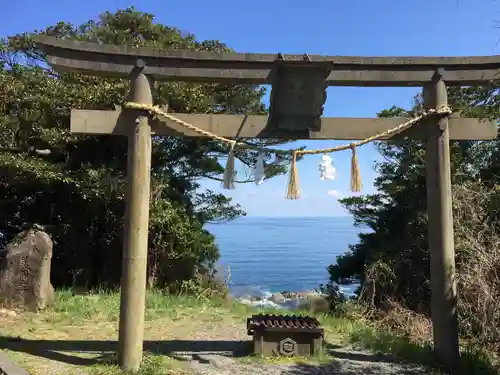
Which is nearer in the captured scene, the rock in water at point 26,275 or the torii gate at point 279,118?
the torii gate at point 279,118

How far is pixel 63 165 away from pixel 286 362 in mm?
6911

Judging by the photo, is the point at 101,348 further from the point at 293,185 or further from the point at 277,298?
the point at 277,298

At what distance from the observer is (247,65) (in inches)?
193

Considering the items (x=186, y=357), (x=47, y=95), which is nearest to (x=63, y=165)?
(x=47, y=95)

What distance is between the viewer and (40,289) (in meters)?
7.77

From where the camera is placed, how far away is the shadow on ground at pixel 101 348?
5.05 metres

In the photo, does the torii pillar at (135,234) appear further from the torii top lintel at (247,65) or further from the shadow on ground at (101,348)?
the shadow on ground at (101,348)

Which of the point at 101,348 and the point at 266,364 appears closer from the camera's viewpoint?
the point at 266,364

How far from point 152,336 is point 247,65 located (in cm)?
381

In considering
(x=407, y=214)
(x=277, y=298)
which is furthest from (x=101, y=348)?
(x=277, y=298)

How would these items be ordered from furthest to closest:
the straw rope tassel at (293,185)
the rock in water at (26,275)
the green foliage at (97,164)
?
the green foliage at (97,164) < the rock in water at (26,275) < the straw rope tassel at (293,185)

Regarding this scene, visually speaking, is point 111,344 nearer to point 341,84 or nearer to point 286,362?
point 286,362

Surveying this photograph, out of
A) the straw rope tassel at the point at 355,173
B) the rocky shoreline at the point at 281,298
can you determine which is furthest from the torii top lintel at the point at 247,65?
the rocky shoreline at the point at 281,298

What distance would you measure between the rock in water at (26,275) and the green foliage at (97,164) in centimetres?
153
